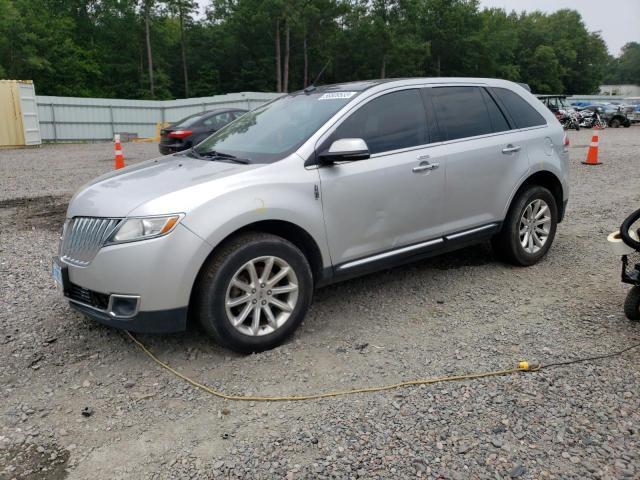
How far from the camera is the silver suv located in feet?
10.8

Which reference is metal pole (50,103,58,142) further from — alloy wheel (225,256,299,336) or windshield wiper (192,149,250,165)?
alloy wheel (225,256,299,336)

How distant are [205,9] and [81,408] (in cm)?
6092

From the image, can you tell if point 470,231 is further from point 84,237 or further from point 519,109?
point 84,237

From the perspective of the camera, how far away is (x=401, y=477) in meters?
2.48

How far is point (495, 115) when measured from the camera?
505 cm

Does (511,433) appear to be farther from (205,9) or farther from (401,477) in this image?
(205,9)

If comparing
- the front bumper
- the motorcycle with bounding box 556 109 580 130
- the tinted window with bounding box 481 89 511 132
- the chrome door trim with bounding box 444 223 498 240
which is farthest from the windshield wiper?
the motorcycle with bounding box 556 109 580 130

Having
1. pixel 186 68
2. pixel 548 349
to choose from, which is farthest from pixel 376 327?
pixel 186 68

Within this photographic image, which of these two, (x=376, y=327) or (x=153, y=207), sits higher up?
(x=153, y=207)

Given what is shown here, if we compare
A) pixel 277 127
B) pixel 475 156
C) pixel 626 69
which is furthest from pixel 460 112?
pixel 626 69

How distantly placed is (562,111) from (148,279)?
29950 millimetres

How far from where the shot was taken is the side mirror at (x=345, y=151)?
3721 mm

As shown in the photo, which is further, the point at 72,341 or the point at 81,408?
the point at 72,341

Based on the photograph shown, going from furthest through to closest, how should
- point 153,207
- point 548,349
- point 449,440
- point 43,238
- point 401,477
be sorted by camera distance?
point 43,238
point 548,349
point 153,207
point 449,440
point 401,477
